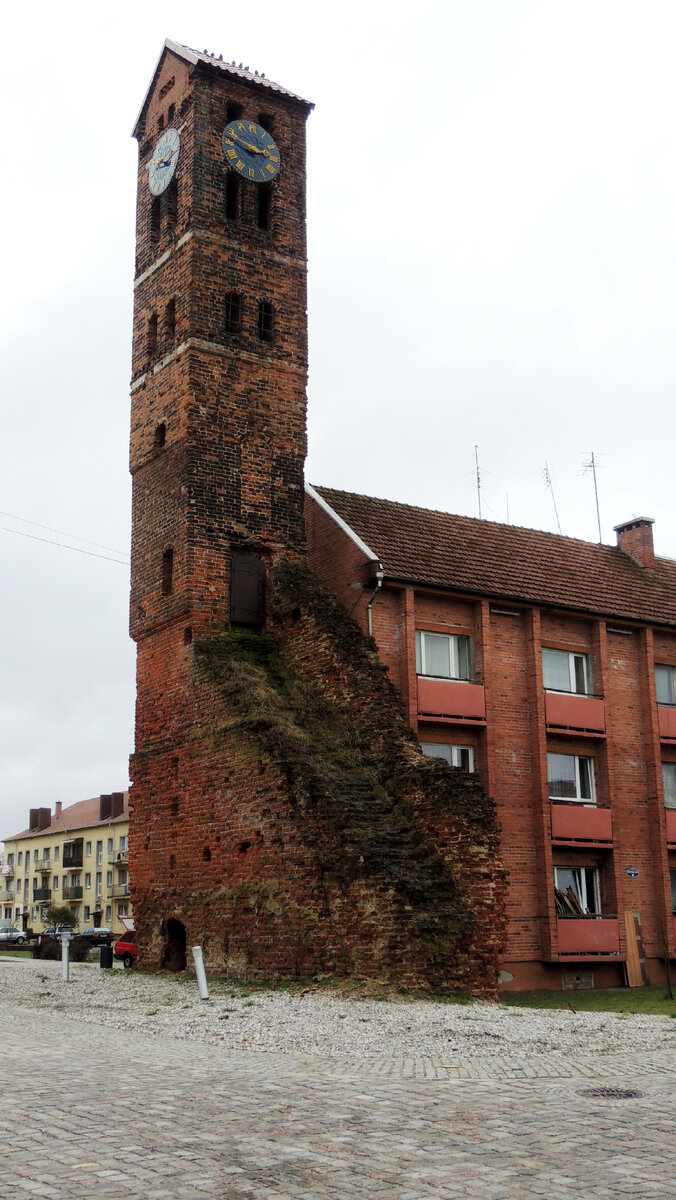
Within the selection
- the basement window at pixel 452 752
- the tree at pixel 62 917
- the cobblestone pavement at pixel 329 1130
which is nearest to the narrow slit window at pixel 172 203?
the basement window at pixel 452 752

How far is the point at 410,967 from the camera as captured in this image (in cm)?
1728

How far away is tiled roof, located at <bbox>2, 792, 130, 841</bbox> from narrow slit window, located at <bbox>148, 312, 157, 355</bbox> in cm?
5915

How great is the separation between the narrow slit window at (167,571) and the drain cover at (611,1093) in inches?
666

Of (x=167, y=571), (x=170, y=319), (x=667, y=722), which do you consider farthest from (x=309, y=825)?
(x=667, y=722)

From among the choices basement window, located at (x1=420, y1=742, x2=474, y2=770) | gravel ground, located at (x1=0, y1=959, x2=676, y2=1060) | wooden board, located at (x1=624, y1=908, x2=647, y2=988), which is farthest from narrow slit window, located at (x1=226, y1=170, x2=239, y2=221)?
wooden board, located at (x1=624, y1=908, x2=647, y2=988)

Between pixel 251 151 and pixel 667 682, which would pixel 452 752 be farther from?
pixel 251 151

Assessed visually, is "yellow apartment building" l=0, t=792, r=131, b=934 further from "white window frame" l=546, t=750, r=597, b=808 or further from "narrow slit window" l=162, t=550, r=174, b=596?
"narrow slit window" l=162, t=550, r=174, b=596

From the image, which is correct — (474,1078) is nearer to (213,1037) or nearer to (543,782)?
(213,1037)

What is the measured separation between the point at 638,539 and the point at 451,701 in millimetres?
10420

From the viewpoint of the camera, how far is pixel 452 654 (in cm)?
2630

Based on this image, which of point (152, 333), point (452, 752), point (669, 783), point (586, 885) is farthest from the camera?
point (669, 783)

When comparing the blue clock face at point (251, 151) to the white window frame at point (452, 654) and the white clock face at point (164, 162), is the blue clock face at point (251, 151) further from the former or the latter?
the white window frame at point (452, 654)

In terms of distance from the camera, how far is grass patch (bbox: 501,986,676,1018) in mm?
18578

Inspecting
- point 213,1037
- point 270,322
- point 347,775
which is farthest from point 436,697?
point 213,1037
